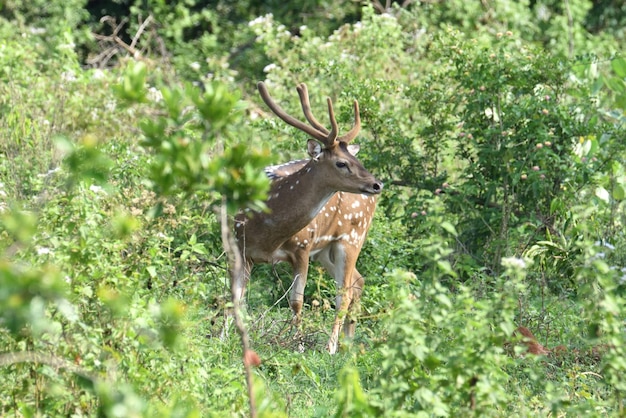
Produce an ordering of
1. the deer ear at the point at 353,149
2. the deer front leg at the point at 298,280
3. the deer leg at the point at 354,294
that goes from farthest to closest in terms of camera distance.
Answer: the deer ear at the point at 353,149 → the deer front leg at the point at 298,280 → the deer leg at the point at 354,294

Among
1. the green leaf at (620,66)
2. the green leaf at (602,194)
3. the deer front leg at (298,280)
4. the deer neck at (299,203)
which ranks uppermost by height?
the green leaf at (620,66)

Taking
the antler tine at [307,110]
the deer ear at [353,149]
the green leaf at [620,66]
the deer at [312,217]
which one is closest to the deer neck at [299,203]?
the deer at [312,217]

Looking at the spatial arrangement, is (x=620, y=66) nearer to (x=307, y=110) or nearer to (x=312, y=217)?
(x=307, y=110)

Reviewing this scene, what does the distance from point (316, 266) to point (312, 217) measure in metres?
0.92

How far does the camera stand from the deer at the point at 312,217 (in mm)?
7520

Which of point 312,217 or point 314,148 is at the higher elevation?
point 314,148

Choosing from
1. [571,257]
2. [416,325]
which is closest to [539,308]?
[571,257]

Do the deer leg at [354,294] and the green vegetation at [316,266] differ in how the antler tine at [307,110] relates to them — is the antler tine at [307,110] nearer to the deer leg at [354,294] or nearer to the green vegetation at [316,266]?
the green vegetation at [316,266]

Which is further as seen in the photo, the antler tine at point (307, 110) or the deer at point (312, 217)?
the antler tine at point (307, 110)

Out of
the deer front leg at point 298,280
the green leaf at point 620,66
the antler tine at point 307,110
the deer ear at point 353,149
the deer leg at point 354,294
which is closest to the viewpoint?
the deer leg at point 354,294

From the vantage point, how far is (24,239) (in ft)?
11.6

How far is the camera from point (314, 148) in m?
7.64

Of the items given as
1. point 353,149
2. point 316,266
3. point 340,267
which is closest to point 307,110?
point 353,149

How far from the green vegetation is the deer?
22cm
